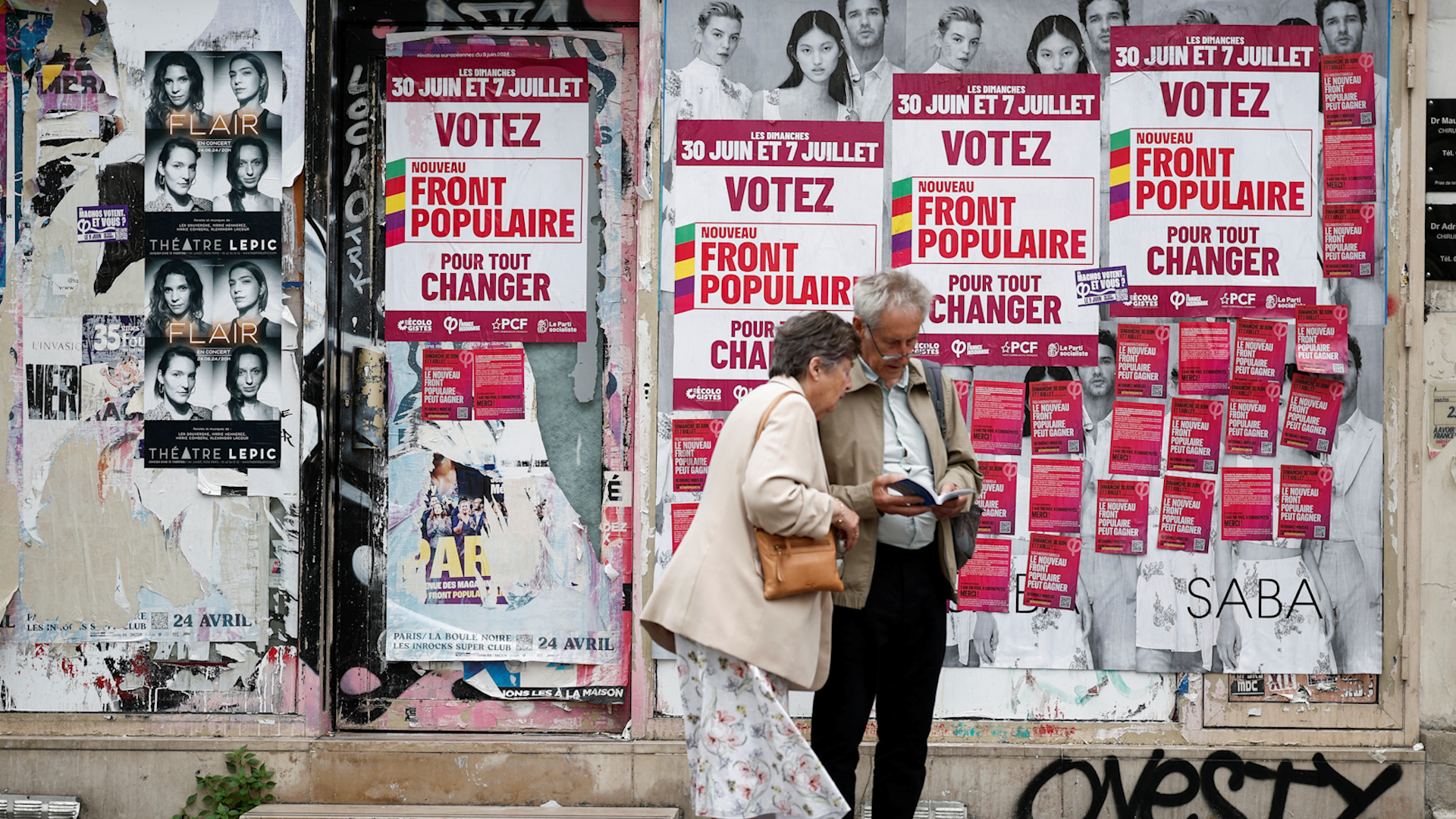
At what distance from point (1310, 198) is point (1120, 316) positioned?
35.1 inches

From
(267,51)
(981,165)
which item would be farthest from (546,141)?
(981,165)

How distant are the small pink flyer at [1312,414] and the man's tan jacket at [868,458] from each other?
1.71 meters

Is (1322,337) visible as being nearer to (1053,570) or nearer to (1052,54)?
(1053,570)

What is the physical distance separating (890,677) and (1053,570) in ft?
4.19

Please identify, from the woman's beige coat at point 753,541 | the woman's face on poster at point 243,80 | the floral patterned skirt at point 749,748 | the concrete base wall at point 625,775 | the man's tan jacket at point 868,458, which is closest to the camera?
the woman's beige coat at point 753,541

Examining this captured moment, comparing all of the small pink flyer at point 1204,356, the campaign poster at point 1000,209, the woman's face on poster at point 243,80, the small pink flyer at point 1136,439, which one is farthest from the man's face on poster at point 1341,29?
the woman's face on poster at point 243,80

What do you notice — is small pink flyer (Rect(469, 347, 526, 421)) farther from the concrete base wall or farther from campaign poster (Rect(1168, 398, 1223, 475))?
campaign poster (Rect(1168, 398, 1223, 475))

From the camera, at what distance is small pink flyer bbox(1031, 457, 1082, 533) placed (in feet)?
14.6

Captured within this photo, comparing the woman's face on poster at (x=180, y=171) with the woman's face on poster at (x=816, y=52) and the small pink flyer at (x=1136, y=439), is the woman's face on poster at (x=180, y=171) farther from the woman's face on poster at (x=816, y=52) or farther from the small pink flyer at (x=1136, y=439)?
the small pink flyer at (x=1136, y=439)

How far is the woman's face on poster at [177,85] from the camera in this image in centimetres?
457

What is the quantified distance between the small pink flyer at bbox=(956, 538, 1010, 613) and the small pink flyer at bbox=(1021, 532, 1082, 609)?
3.5 inches

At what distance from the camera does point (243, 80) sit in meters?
4.56

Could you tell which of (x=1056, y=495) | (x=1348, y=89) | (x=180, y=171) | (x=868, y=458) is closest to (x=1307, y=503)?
(x=1056, y=495)

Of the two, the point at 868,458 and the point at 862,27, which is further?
the point at 862,27
